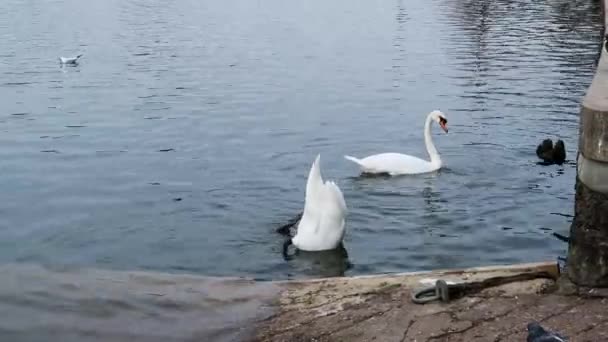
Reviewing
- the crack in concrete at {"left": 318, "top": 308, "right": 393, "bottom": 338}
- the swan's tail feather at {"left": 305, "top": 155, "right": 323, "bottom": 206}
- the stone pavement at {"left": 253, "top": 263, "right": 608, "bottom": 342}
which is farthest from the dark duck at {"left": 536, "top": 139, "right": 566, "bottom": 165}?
the crack in concrete at {"left": 318, "top": 308, "right": 393, "bottom": 338}

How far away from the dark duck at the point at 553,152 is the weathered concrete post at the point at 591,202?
7.37 metres

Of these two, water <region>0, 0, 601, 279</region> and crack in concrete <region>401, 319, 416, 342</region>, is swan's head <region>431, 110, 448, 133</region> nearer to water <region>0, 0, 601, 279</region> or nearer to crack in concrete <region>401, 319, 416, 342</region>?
water <region>0, 0, 601, 279</region>

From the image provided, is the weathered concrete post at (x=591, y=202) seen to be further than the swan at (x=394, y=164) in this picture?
No

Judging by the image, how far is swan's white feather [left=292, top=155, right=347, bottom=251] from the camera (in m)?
10.3

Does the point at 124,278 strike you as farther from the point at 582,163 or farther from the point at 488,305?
the point at 582,163

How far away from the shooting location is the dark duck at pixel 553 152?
13.8 metres

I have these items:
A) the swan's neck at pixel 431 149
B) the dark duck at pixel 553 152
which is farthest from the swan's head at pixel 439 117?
the dark duck at pixel 553 152

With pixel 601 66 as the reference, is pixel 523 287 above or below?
below

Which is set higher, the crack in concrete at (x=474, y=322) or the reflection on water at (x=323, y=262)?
the crack in concrete at (x=474, y=322)

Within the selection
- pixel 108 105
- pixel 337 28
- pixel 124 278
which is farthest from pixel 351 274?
pixel 337 28

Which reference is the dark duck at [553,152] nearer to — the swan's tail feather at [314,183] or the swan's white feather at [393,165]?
the swan's white feather at [393,165]

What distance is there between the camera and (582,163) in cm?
631

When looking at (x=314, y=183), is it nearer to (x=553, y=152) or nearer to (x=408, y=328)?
(x=408, y=328)

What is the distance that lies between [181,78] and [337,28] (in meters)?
12.2
